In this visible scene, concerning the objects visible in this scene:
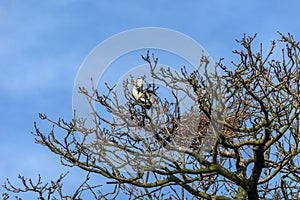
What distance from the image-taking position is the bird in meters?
9.03

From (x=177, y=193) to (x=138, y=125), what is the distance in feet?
8.97

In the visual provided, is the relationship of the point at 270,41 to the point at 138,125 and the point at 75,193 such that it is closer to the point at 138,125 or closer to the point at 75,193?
the point at 138,125

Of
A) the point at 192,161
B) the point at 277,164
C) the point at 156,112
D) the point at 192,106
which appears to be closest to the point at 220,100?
the point at 192,106

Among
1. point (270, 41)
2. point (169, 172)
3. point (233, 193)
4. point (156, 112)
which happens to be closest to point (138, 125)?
point (156, 112)

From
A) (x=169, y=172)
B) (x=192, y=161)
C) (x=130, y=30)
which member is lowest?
(x=169, y=172)

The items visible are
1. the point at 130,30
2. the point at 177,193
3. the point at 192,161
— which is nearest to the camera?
the point at 130,30

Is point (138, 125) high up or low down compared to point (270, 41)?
down

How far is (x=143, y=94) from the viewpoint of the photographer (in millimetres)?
9086

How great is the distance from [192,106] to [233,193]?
3450mm

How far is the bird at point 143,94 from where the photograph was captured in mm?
9030

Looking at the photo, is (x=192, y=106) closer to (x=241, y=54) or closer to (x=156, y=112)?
(x=156, y=112)

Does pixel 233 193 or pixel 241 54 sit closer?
pixel 241 54

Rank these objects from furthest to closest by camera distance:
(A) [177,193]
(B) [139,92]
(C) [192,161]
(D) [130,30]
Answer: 1. (A) [177,193]
2. (C) [192,161]
3. (B) [139,92]
4. (D) [130,30]

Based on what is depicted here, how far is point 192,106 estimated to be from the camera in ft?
29.9
